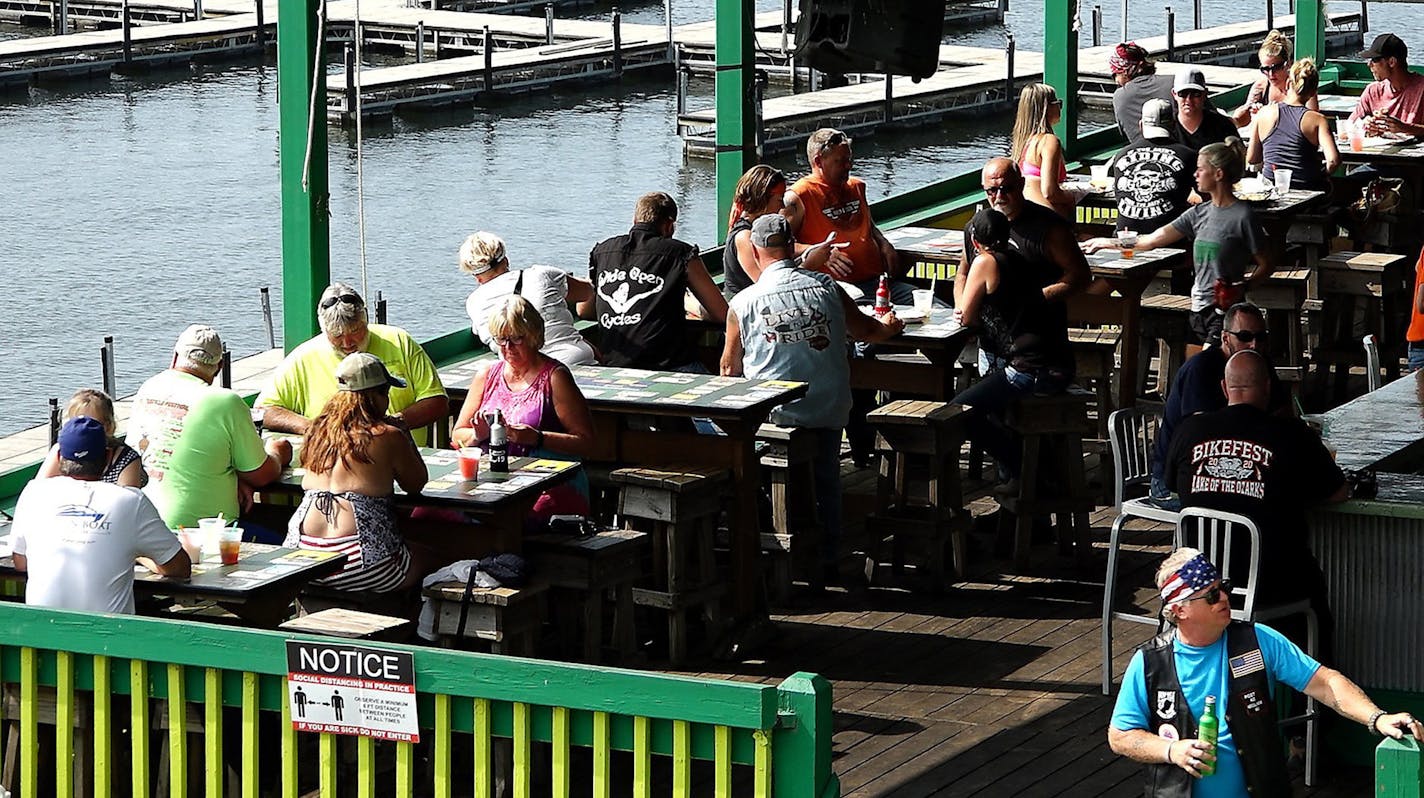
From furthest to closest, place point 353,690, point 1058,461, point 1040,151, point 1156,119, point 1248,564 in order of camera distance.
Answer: point 1156,119 < point 1040,151 < point 1058,461 < point 1248,564 < point 353,690

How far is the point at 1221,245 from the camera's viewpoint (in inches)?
370

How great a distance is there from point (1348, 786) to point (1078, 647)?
134 cm

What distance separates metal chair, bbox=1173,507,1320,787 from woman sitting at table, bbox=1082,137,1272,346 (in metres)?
3.05

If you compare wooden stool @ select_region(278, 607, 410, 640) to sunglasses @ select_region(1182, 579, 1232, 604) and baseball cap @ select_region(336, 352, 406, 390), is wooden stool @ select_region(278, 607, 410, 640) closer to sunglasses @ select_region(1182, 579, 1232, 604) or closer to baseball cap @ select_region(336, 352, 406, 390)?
baseball cap @ select_region(336, 352, 406, 390)

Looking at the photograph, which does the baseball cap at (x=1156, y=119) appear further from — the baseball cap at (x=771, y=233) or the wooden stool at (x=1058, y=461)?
the baseball cap at (x=771, y=233)

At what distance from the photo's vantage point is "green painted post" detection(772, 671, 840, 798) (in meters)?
4.70

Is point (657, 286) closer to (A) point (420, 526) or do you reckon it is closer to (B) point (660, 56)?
(A) point (420, 526)

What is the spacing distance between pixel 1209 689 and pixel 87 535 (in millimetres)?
2854

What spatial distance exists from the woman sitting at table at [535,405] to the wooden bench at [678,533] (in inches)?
7.5

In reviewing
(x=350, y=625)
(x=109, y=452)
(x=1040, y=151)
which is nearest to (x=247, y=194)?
(x=1040, y=151)

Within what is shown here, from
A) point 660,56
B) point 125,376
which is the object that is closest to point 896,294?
point 125,376

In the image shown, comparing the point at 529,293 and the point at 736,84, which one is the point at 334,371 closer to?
A: the point at 529,293

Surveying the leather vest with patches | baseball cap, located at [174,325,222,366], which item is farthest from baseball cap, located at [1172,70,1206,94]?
the leather vest with patches

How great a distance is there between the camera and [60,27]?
40.7 metres
